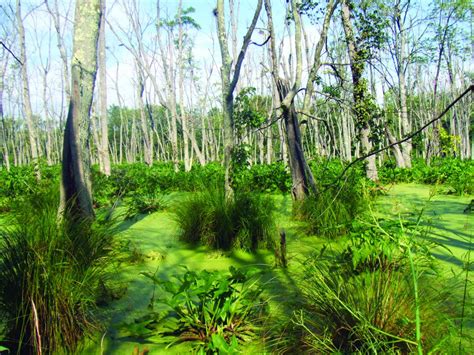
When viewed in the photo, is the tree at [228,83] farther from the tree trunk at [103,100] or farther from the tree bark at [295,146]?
the tree trunk at [103,100]

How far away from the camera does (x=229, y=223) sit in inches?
163

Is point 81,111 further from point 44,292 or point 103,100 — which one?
point 103,100

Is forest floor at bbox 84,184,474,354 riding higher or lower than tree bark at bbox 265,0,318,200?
lower

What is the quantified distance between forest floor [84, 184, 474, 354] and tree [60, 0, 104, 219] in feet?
2.67

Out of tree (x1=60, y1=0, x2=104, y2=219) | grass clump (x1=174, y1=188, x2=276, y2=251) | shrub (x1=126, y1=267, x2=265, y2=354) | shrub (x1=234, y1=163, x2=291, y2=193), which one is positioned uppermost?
tree (x1=60, y1=0, x2=104, y2=219)

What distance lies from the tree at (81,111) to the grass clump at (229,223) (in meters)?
1.19

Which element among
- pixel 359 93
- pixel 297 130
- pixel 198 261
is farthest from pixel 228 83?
pixel 359 93

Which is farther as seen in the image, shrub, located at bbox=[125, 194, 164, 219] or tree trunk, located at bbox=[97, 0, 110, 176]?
tree trunk, located at bbox=[97, 0, 110, 176]

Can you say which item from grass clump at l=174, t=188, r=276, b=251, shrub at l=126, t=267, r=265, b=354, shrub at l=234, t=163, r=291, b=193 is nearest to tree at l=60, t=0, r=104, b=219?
grass clump at l=174, t=188, r=276, b=251

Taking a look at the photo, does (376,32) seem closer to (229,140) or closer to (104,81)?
(229,140)

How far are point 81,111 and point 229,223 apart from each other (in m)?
2.29

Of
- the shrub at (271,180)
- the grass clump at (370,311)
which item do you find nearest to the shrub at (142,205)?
the shrub at (271,180)

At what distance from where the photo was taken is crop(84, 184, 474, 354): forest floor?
230 centimetres

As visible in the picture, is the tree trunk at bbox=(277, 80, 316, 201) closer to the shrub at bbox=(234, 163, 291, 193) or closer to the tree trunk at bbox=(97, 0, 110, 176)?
the shrub at bbox=(234, 163, 291, 193)
